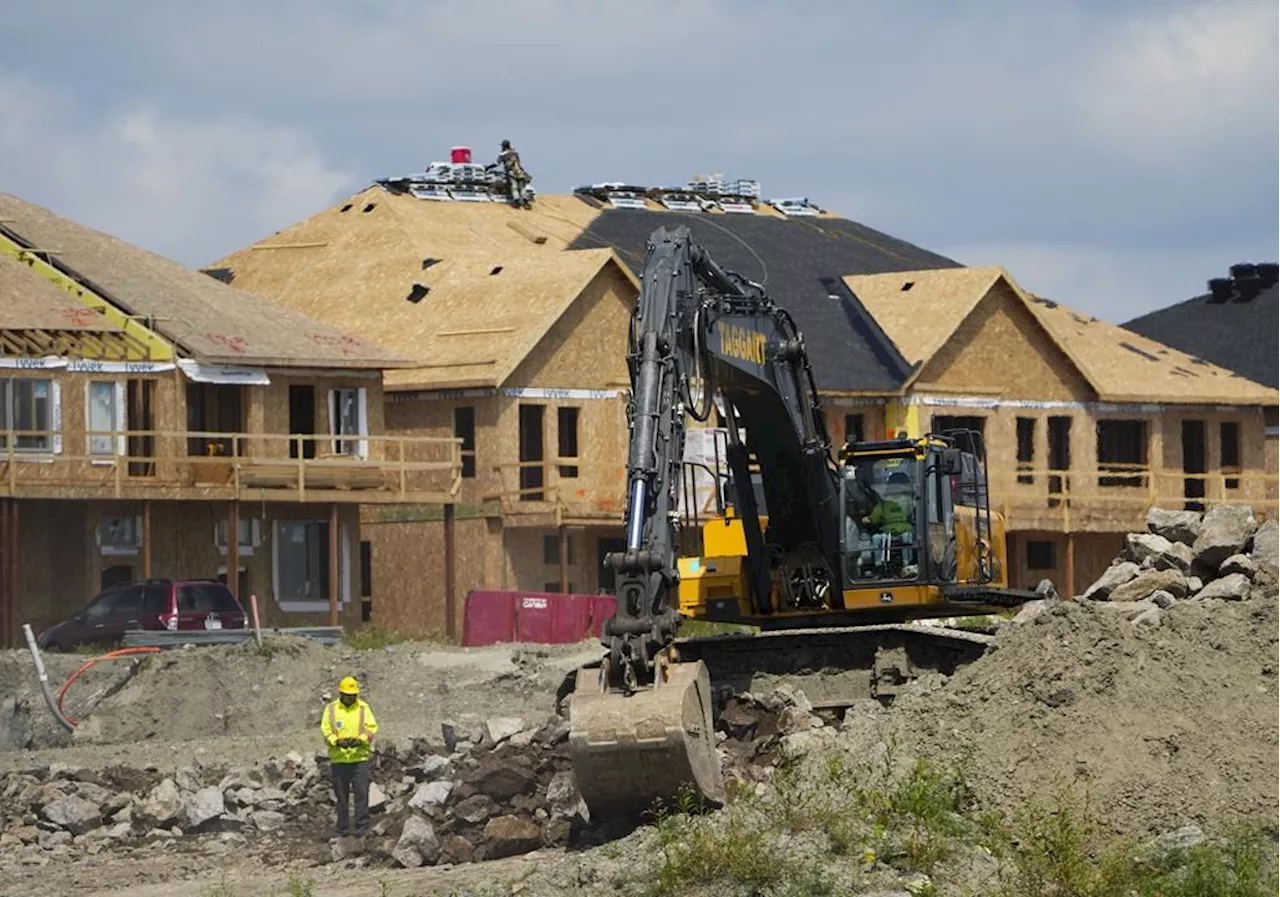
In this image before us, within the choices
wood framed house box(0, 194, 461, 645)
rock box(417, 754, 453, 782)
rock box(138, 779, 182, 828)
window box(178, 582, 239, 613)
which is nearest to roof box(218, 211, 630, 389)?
wood framed house box(0, 194, 461, 645)

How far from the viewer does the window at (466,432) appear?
50.4 metres

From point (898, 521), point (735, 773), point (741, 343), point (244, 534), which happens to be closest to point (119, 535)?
point (244, 534)

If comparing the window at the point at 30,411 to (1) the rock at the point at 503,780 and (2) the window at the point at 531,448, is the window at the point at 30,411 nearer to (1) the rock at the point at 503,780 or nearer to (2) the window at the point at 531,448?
(2) the window at the point at 531,448

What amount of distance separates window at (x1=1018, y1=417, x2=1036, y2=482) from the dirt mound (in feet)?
107

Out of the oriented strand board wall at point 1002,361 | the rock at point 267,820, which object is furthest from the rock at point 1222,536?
the oriented strand board wall at point 1002,361

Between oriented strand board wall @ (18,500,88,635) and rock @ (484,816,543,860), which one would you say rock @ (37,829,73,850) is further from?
oriented strand board wall @ (18,500,88,635)

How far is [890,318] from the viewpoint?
184ft

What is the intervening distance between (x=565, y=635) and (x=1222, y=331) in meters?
31.7

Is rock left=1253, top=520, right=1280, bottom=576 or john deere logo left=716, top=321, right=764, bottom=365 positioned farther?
rock left=1253, top=520, right=1280, bottom=576

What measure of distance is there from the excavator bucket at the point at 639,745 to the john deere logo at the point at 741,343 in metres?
4.22

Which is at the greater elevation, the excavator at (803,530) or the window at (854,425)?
the window at (854,425)

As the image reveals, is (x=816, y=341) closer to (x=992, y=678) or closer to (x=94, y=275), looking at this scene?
(x=94, y=275)

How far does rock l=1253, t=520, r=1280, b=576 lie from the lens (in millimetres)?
26906

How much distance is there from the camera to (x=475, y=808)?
72.7ft
